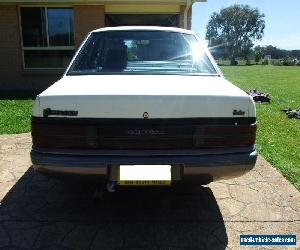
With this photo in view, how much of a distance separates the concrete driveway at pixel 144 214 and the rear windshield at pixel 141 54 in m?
1.29

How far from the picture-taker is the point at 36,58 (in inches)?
500

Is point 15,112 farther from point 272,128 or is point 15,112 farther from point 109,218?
point 109,218

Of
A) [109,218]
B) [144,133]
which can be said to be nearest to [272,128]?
[109,218]

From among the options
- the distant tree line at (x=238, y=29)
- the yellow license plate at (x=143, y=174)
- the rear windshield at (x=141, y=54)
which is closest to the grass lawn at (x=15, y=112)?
the rear windshield at (x=141, y=54)

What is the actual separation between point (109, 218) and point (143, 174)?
2.85 ft

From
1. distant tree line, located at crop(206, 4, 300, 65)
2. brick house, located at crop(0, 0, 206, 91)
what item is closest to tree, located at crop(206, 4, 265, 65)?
distant tree line, located at crop(206, 4, 300, 65)

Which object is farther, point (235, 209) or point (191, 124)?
point (235, 209)

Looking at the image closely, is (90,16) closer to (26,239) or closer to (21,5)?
(21,5)

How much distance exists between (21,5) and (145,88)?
413 inches

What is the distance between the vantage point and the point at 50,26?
12.5 metres

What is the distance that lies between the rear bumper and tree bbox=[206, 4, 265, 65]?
8392cm

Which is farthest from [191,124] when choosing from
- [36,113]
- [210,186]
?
[210,186]

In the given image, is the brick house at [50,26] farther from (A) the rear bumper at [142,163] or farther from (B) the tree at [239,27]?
(B) the tree at [239,27]

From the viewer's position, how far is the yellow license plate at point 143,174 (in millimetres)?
3053
